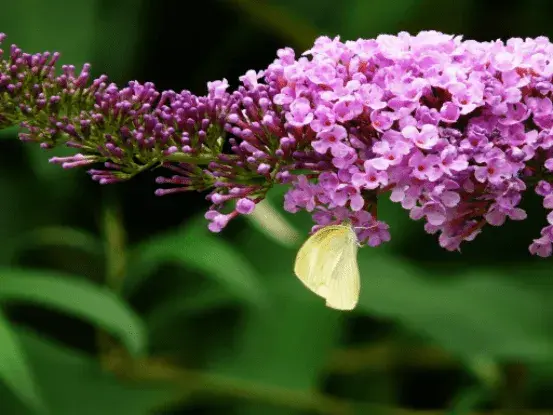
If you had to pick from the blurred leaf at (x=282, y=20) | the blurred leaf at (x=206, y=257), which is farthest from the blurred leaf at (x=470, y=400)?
the blurred leaf at (x=282, y=20)

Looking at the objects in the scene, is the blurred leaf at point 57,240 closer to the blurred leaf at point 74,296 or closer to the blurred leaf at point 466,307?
the blurred leaf at point 74,296

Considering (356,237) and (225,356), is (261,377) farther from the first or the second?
(356,237)

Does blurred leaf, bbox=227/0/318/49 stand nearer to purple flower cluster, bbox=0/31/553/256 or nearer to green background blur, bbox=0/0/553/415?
green background blur, bbox=0/0/553/415

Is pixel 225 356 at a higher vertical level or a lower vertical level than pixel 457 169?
higher

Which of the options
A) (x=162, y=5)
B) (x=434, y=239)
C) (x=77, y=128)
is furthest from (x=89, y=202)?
(x=77, y=128)

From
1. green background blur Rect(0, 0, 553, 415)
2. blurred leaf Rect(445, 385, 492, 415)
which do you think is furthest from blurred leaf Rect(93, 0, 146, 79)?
blurred leaf Rect(445, 385, 492, 415)

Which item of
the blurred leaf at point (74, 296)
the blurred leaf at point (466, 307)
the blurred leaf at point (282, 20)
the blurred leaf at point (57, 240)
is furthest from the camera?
the blurred leaf at point (282, 20)

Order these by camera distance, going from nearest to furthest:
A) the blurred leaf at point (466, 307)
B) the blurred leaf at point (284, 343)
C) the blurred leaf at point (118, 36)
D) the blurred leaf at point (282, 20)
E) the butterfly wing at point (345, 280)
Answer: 1. the butterfly wing at point (345, 280)
2. the blurred leaf at point (466, 307)
3. the blurred leaf at point (284, 343)
4. the blurred leaf at point (118, 36)
5. the blurred leaf at point (282, 20)
